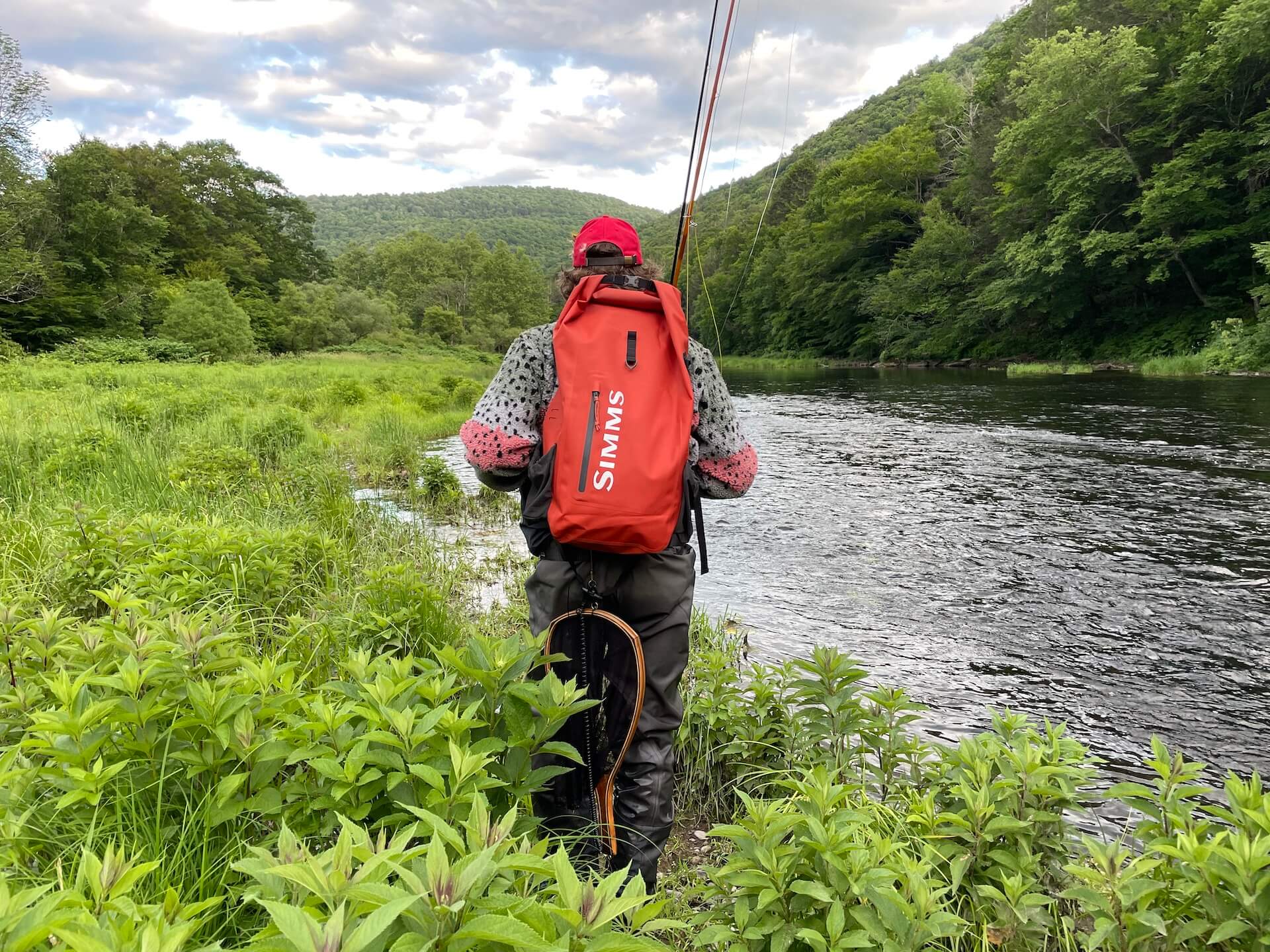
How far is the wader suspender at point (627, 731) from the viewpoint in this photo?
7.54 feet

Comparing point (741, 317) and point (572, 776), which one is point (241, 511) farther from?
point (741, 317)

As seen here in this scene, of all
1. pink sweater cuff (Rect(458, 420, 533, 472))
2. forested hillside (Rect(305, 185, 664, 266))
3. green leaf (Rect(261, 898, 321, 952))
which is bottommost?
green leaf (Rect(261, 898, 321, 952))

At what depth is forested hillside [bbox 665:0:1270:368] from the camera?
2458 centimetres

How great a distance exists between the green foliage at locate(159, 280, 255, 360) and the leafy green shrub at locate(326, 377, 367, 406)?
1825 cm

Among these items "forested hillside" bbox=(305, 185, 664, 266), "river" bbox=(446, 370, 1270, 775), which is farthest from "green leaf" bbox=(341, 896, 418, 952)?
"forested hillside" bbox=(305, 185, 664, 266)

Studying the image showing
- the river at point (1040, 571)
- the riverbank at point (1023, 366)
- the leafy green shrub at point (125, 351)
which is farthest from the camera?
the leafy green shrub at point (125, 351)

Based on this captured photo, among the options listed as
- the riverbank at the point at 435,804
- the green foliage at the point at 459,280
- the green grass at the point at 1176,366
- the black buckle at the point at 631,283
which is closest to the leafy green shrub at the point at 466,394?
the riverbank at the point at 435,804

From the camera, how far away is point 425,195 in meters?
192

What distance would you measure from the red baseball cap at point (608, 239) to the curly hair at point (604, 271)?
2cm

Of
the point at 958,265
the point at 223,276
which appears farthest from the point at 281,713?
the point at 223,276

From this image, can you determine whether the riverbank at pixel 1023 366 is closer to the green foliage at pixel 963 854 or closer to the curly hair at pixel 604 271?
the curly hair at pixel 604 271

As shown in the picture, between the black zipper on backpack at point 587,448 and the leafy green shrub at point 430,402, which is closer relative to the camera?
the black zipper on backpack at point 587,448

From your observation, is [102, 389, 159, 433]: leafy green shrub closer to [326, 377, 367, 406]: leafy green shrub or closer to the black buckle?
[326, 377, 367, 406]: leafy green shrub

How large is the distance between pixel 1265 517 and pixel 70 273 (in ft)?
152
